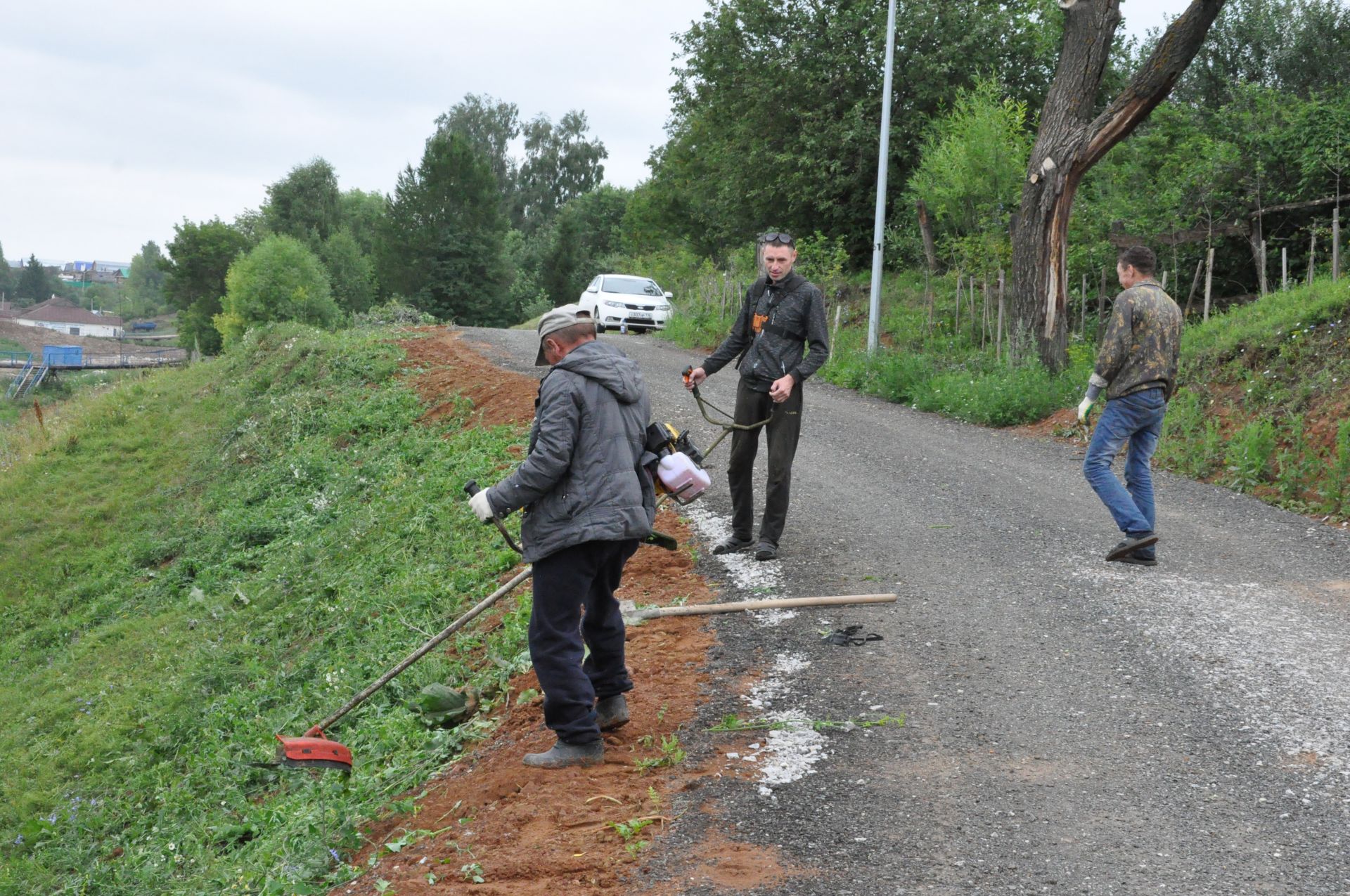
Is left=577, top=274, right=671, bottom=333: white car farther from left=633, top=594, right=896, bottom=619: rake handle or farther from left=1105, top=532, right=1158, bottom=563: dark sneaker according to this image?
left=633, top=594, right=896, bottom=619: rake handle

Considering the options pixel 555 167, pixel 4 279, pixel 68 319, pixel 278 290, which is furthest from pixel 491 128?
pixel 4 279

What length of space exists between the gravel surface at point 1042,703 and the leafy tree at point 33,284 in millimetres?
193894

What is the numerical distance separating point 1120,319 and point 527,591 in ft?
14.7

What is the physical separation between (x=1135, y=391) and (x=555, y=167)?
77842 mm

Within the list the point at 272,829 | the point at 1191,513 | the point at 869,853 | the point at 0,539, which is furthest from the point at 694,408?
the point at 0,539

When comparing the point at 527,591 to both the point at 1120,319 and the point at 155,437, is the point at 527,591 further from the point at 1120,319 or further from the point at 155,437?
the point at 155,437

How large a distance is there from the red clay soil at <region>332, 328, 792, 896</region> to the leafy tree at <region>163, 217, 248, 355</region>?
7880cm

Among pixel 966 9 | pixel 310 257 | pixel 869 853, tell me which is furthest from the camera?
pixel 310 257

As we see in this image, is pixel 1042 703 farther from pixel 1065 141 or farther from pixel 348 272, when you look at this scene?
pixel 348 272

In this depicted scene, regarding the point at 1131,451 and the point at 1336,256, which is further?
the point at 1336,256

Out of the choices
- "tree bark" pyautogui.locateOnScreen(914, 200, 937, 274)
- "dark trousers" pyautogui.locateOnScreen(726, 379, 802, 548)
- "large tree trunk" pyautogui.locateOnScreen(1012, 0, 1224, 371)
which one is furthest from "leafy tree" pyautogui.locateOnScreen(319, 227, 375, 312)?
"dark trousers" pyautogui.locateOnScreen(726, 379, 802, 548)

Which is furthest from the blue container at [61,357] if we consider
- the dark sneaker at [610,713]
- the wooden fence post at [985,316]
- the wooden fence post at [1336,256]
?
the dark sneaker at [610,713]

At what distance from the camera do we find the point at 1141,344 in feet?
24.5

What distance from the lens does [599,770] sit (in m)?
4.86
